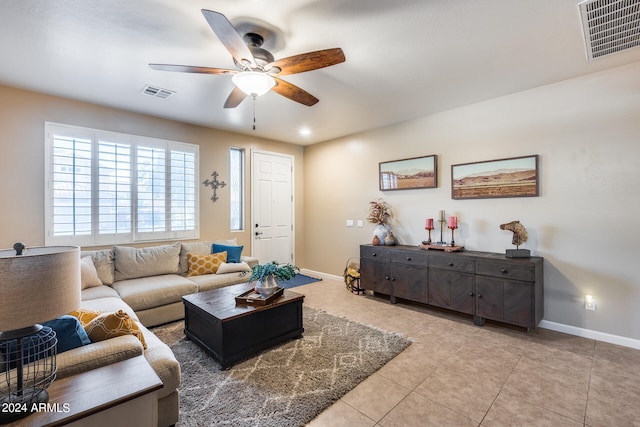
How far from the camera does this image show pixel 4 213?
317cm

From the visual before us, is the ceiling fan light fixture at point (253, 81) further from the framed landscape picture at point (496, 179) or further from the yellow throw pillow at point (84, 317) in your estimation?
the framed landscape picture at point (496, 179)

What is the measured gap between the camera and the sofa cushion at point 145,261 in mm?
3582

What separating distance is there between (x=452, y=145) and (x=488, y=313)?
7.14 feet

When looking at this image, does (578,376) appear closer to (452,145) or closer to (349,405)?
(349,405)

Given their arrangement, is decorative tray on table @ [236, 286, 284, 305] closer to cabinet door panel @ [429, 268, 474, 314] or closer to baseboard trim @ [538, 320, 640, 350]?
cabinet door panel @ [429, 268, 474, 314]

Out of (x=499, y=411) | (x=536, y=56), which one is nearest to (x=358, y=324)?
(x=499, y=411)

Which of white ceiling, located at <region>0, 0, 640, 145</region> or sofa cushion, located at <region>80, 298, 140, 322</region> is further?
sofa cushion, located at <region>80, 298, 140, 322</region>

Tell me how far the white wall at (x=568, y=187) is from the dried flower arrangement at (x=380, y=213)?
0.47 metres

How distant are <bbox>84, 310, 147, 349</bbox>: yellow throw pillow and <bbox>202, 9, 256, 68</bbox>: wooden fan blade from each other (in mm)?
1804

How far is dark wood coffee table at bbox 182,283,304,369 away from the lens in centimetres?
246

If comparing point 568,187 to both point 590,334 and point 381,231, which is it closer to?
point 590,334

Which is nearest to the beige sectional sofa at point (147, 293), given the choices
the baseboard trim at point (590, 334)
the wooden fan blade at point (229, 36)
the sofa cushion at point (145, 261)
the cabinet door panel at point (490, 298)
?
the sofa cushion at point (145, 261)

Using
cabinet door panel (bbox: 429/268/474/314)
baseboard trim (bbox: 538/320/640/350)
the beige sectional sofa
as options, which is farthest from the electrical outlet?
the beige sectional sofa

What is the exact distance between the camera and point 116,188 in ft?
12.7
